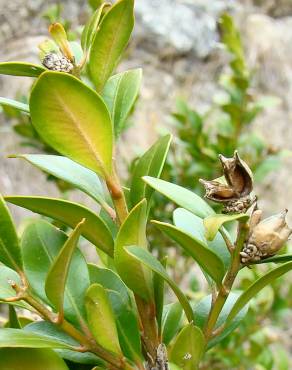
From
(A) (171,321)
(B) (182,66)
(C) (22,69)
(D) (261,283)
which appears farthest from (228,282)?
(B) (182,66)

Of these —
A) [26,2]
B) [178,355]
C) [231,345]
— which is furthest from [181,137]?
[26,2]

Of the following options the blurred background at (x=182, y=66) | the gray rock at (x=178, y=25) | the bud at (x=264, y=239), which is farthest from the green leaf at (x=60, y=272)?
the gray rock at (x=178, y=25)

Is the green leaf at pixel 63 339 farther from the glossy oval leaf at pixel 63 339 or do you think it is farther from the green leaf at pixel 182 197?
the green leaf at pixel 182 197

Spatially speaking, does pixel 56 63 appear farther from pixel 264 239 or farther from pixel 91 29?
pixel 264 239

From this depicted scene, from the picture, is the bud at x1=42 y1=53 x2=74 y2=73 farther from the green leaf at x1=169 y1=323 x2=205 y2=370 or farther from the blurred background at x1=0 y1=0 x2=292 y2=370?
the blurred background at x1=0 y1=0 x2=292 y2=370

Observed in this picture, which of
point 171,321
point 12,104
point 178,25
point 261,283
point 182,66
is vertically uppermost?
point 12,104

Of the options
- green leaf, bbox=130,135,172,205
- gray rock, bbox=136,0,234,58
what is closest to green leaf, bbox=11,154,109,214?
green leaf, bbox=130,135,172,205

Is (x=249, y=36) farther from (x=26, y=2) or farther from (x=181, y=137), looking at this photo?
(x=181, y=137)
